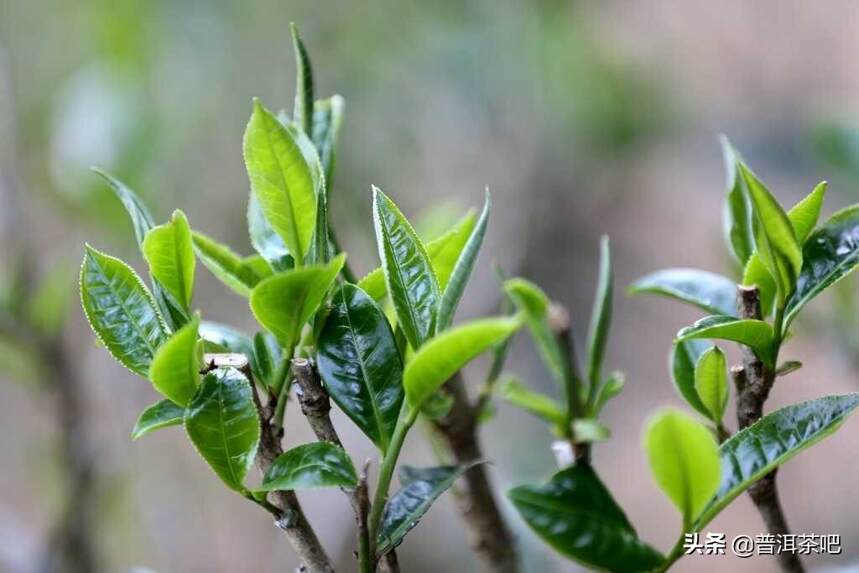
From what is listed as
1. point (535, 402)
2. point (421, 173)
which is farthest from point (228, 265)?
point (421, 173)

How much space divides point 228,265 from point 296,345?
0.05m

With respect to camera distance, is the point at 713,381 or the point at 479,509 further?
the point at 479,509

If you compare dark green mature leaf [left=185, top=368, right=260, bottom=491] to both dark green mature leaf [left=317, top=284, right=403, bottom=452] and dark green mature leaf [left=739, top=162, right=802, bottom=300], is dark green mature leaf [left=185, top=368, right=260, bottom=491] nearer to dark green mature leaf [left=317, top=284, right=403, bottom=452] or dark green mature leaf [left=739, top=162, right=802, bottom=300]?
dark green mature leaf [left=317, top=284, right=403, bottom=452]

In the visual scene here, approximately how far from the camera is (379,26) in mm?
1746

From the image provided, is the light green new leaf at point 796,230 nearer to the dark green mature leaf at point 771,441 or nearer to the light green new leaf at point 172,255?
the dark green mature leaf at point 771,441

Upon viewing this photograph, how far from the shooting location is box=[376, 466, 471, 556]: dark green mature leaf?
357 millimetres

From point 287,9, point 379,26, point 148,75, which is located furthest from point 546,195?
point 148,75

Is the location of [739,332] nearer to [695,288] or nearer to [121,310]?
[695,288]

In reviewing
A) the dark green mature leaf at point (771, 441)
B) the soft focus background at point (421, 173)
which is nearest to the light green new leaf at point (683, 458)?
the dark green mature leaf at point (771, 441)

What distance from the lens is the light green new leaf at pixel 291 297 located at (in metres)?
0.32

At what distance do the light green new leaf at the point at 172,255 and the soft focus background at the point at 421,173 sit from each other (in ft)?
1.93

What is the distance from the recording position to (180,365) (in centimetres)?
32

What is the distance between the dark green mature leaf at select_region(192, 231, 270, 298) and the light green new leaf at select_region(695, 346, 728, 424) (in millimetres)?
200

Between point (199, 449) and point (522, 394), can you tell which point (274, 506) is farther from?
point (522, 394)
